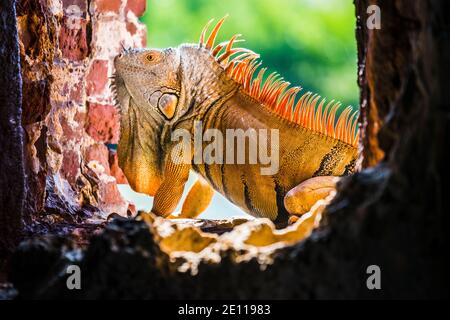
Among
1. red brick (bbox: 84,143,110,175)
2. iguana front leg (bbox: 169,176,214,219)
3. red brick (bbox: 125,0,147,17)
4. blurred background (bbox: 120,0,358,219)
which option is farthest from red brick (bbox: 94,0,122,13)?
iguana front leg (bbox: 169,176,214,219)

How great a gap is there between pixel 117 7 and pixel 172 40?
4.03ft

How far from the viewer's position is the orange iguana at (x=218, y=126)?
315 centimetres

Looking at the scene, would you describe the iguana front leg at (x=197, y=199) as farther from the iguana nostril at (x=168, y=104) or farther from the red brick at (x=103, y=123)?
the red brick at (x=103, y=123)

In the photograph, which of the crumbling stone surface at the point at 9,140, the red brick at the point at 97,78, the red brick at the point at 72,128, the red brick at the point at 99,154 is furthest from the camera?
the red brick at the point at 97,78

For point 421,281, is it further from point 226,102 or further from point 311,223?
point 226,102

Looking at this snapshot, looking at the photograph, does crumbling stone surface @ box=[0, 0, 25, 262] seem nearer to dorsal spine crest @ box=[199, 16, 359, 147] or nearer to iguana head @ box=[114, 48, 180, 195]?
iguana head @ box=[114, 48, 180, 195]

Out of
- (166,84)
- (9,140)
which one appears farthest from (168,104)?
(9,140)

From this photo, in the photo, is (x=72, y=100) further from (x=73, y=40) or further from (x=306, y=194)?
(x=306, y=194)

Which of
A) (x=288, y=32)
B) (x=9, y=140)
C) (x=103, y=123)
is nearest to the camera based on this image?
(x=9, y=140)

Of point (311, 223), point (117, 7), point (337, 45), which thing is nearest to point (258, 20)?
point (337, 45)

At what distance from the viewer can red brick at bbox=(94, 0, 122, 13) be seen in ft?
11.7

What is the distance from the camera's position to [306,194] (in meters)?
2.84

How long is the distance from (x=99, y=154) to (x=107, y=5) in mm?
910

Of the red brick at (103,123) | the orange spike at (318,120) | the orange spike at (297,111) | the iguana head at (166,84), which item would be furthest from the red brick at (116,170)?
the orange spike at (318,120)
